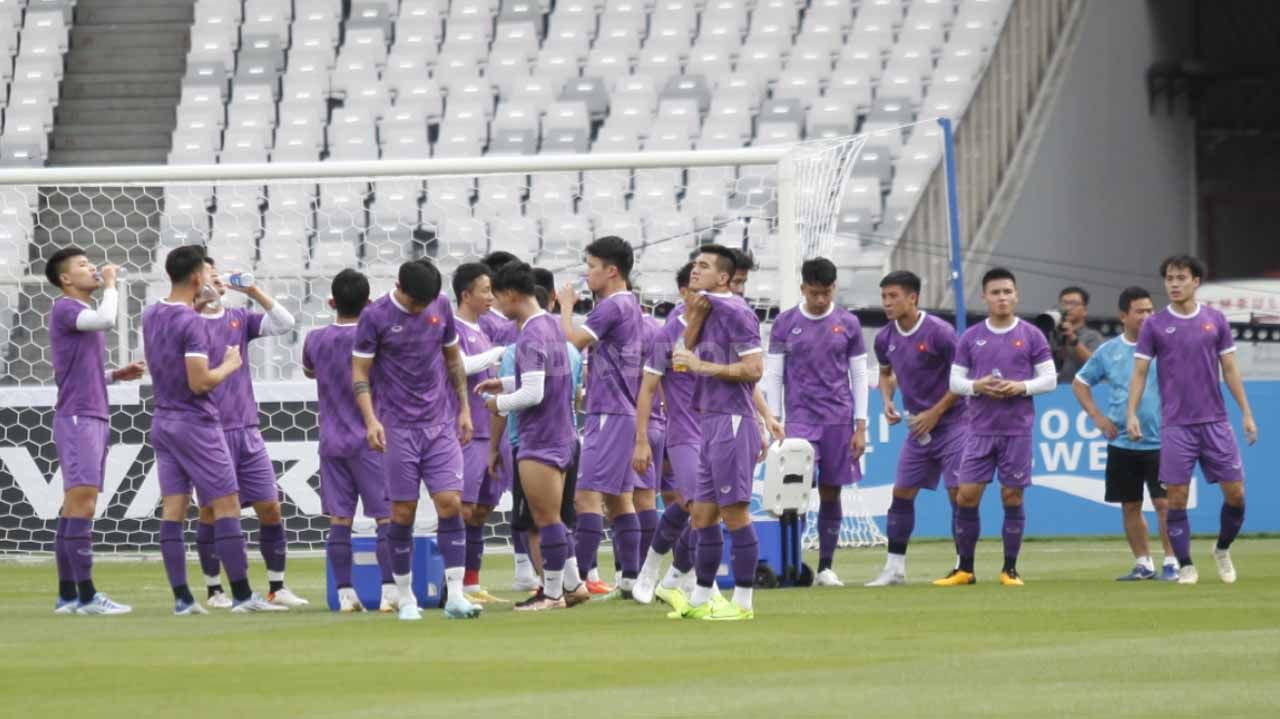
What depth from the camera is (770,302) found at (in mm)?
17391

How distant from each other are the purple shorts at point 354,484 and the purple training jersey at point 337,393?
6 centimetres

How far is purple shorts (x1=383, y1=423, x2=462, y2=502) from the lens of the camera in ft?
34.0

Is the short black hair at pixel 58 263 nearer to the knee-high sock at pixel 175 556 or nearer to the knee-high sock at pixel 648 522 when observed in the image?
the knee-high sock at pixel 175 556

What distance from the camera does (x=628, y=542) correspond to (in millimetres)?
11898

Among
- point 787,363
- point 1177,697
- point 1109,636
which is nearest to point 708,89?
→ point 787,363

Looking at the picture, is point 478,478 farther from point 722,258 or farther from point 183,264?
point 722,258

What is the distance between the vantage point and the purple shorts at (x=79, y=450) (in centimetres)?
1132

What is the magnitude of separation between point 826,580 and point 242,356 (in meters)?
3.93

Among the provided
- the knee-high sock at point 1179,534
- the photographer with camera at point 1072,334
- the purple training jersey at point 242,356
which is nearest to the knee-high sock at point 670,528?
the purple training jersey at point 242,356

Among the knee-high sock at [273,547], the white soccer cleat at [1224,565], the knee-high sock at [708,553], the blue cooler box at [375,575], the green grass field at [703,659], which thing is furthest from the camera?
the white soccer cleat at [1224,565]

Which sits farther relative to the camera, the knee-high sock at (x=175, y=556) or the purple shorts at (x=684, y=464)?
the purple shorts at (x=684, y=464)

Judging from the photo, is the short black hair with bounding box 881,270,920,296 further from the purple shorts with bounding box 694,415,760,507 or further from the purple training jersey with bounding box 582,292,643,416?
the purple shorts with bounding box 694,415,760,507

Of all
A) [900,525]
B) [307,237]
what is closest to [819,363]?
[900,525]

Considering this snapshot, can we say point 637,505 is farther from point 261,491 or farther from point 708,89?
point 708,89
